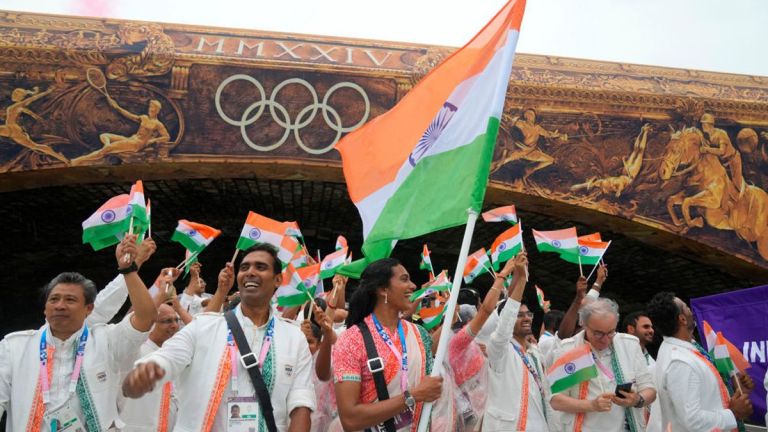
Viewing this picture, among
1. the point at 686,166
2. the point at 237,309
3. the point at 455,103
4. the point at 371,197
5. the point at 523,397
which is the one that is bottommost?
the point at 523,397

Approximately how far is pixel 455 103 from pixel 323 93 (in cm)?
709

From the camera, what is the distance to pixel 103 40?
10.3 m

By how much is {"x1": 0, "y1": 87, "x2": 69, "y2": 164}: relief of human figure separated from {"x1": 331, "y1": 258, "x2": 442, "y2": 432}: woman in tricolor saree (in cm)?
780

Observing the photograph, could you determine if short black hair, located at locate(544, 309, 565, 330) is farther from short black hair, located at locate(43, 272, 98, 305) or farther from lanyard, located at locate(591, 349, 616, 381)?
short black hair, located at locate(43, 272, 98, 305)

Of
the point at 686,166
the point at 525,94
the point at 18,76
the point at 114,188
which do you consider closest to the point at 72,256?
the point at 114,188

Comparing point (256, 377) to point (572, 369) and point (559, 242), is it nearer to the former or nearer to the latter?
point (572, 369)

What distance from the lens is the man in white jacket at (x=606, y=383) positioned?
457cm

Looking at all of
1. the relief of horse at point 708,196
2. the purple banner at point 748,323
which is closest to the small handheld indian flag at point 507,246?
the purple banner at point 748,323

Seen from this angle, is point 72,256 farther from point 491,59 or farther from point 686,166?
point 491,59

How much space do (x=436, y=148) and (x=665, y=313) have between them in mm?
1839

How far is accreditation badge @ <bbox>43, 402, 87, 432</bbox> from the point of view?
337 centimetres

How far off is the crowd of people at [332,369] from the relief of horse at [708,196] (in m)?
7.51

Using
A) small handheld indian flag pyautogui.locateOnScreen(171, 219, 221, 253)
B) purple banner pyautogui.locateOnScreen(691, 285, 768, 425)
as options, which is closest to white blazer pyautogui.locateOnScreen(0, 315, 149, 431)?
small handheld indian flag pyautogui.locateOnScreen(171, 219, 221, 253)

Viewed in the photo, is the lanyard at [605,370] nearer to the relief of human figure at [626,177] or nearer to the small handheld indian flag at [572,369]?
the small handheld indian flag at [572,369]
